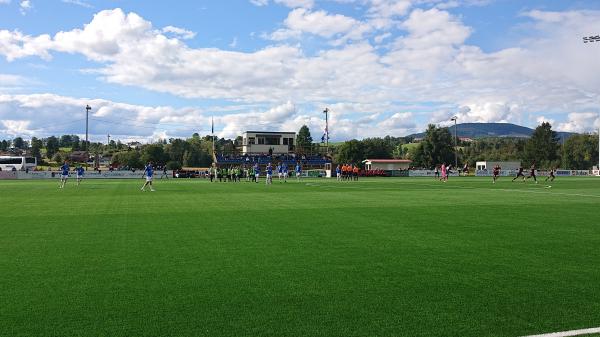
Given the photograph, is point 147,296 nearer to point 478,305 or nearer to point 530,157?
point 478,305

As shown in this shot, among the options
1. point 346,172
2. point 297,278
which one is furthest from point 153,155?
point 297,278

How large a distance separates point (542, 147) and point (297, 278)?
135 m

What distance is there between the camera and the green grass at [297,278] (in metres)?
5.39

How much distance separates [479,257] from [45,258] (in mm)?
7623

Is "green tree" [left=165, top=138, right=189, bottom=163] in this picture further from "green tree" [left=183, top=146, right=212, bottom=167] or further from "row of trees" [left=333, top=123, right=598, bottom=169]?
"row of trees" [left=333, top=123, right=598, bottom=169]

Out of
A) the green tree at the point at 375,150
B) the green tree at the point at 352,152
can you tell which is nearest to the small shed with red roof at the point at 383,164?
the green tree at the point at 352,152

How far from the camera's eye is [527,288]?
22.2 ft

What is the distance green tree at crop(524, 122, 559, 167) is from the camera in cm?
12656

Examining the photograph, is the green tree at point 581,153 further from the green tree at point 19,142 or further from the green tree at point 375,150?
the green tree at point 19,142

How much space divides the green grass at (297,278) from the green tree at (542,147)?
124102mm

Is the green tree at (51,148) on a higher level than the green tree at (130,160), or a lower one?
higher

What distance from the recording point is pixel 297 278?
7.31m

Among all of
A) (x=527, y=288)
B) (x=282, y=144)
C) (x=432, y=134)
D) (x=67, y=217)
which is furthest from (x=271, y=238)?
(x=432, y=134)

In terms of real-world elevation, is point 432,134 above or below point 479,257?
above
